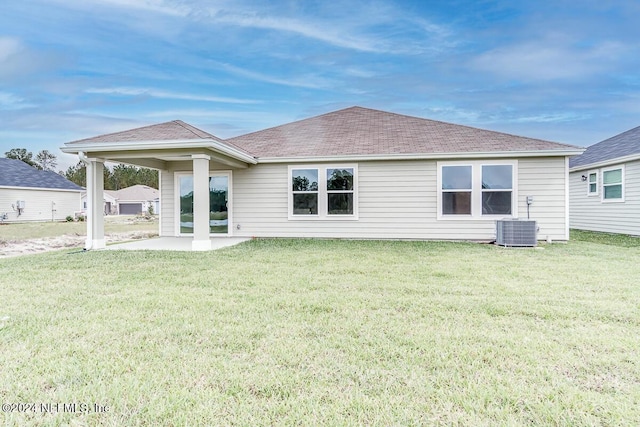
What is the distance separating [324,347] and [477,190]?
27.5 feet

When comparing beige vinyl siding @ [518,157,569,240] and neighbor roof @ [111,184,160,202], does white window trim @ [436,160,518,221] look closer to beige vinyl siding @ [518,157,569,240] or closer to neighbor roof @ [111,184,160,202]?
beige vinyl siding @ [518,157,569,240]

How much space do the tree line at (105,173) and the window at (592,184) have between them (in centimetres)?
5267

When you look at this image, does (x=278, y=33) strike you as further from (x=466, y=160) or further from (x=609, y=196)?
(x=609, y=196)

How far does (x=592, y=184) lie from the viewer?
13.2 metres

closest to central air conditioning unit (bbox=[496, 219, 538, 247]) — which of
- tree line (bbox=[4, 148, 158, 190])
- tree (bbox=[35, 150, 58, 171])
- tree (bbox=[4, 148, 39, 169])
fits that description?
tree line (bbox=[4, 148, 158, 190])

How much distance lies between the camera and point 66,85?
15.4 m

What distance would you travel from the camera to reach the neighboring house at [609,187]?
11.1 meters

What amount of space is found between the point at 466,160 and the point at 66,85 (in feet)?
55.4

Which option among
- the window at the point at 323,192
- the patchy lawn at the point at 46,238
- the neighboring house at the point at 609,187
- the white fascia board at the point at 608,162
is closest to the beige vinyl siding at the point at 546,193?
the white fascia board at the point at 608,162

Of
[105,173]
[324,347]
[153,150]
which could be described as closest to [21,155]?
[105,173]

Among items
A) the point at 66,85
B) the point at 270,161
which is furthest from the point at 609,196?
the point at 66,85

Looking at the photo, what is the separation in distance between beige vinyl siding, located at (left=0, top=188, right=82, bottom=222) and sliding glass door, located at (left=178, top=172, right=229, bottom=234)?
2057 centimetres

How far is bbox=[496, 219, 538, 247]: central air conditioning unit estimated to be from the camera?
8680 millimetres

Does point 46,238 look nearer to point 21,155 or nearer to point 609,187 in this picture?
point 609,187
